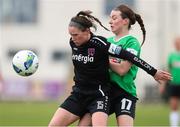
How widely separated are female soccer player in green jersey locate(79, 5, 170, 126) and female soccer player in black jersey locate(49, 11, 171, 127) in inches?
4.3

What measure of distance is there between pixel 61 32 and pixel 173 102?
A: 31.5 m

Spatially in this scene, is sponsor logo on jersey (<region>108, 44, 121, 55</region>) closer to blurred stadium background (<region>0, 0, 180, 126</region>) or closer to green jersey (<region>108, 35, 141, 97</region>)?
green jersey (<region>108, 35, 141, 97</region>)

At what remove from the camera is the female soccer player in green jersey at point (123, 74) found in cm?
895

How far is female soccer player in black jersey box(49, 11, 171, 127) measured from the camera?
884cm

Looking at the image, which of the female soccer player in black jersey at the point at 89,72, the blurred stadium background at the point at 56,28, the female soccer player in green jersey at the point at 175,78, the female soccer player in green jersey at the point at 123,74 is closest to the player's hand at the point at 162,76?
the female soccer player in black jersey at the point at 89,72

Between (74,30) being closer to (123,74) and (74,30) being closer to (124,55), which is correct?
(124,55)

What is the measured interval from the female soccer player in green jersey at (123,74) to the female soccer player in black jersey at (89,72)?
11 centimetres

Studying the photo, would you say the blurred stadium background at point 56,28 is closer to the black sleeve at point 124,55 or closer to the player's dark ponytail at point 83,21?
the player's dark ponytail at point 83,21

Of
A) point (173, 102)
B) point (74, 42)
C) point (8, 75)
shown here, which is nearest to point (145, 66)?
point (74, 42)

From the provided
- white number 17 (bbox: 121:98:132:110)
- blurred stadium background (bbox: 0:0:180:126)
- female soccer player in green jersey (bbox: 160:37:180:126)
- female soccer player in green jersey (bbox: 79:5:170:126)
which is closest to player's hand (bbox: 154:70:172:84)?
female soccer player in green jersey (bbox: 79:5:170:126)

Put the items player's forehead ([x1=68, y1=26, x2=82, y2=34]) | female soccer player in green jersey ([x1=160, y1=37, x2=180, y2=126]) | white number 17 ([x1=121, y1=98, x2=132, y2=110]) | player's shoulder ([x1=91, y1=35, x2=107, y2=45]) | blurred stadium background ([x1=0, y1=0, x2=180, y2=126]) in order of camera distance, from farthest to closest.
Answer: blurred stadium background ([x1=0, y1=0, x2=180, y2=126]) → female soccer player in green jersey ([x1=160, y1=37, x2=180, y2=126]) → white number 17 ([x1=121, y1=98, x2=132, y2=110]) → player's shoulder ([x1=91, y1=35, x2=107, y2=45]) → player's forehead ([x1=68, y1=26, x2=82, y2=34])

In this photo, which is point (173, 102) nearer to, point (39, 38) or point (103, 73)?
point (103, 73)

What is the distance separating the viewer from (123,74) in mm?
8938

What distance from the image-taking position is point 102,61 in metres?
8.98
